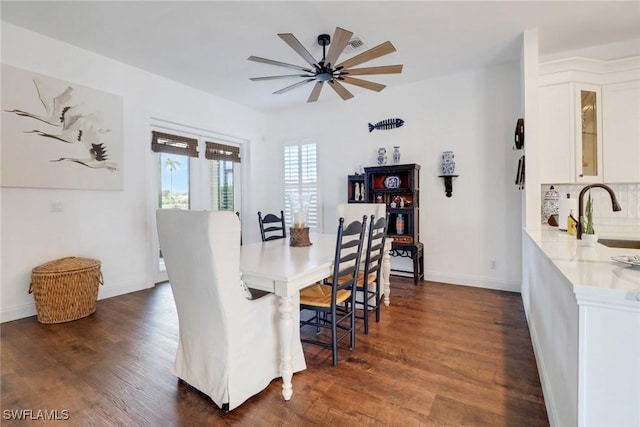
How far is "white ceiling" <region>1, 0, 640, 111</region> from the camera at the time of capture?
2672 mm

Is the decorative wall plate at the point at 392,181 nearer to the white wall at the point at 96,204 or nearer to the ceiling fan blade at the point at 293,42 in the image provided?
the ceiling fan blade at the point at 293,42

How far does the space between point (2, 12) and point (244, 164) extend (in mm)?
3343

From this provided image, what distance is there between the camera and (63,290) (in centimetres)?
293

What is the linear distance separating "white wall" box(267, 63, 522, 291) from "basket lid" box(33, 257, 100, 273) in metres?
3.62

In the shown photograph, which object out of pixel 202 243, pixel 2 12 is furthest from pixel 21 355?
pixel 2 12

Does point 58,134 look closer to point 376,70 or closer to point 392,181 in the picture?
point 376,70

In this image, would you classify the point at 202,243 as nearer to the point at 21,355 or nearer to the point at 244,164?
the point at 21,355

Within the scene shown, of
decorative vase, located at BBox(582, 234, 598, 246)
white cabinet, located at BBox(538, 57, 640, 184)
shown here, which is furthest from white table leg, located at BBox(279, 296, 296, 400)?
white cabinet, located at BBox(538, 57, 640, 184)

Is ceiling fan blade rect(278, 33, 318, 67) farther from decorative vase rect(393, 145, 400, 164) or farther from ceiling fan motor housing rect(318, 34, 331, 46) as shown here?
decorative vase rect(393, 145, 400, 164)

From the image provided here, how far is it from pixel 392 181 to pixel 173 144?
10.5ft

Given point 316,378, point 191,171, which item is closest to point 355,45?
point 191,171

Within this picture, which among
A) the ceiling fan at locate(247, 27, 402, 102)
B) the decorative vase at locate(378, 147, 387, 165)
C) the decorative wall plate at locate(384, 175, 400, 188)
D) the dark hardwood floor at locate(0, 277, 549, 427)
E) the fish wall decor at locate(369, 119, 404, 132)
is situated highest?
the fish wall decor at locate(369, 119, 404, 132)

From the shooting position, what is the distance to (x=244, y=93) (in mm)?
4797

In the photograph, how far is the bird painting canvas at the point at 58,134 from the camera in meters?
2.93
